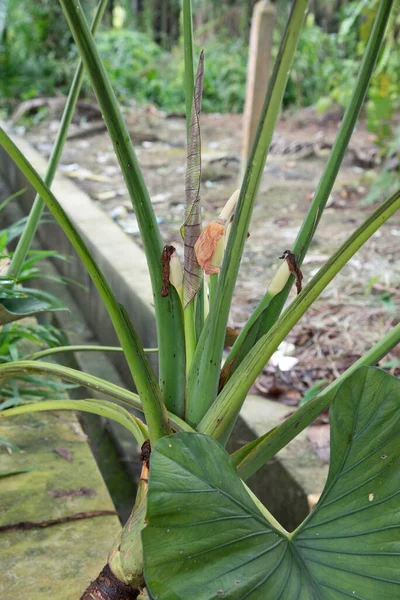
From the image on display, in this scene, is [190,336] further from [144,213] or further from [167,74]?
[167,74]

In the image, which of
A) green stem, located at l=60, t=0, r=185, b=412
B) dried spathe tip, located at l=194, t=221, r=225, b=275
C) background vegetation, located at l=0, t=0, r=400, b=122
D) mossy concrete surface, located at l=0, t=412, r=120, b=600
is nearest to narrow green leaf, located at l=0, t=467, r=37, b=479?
mossy concrete surface, located at l=0, t=412, r=120, b=600

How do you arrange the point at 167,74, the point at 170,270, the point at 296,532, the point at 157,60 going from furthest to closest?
the point at 157,60 → the point at 167,74 → the point at 170,270 → the point at 296,532

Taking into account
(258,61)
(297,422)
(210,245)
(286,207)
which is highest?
(258,61)

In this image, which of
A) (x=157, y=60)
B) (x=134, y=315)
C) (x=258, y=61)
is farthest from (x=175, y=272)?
(x=157, y=60)

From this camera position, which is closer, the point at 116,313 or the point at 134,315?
the point at 116,313

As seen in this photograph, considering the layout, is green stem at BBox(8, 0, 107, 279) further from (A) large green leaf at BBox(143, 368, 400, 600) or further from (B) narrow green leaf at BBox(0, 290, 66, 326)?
(A) large green leaf at BBox(143, 368, 400, 600)

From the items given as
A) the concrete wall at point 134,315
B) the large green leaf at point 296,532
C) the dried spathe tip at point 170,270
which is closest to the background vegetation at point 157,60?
the concrete wall at point 134,315
